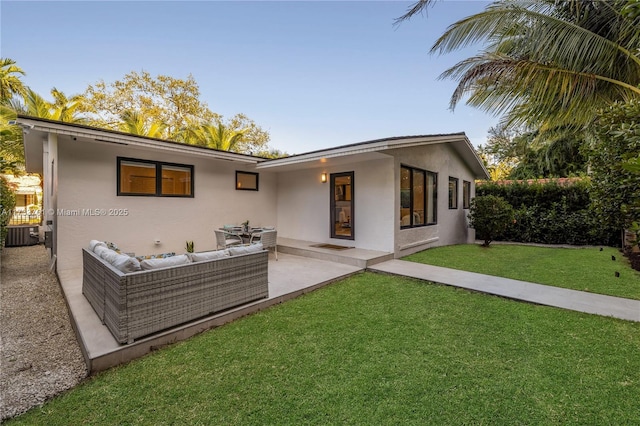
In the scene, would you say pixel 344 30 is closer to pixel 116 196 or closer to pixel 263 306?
pixel 116 196

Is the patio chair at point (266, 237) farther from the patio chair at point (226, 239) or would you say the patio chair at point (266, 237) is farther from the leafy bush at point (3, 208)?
the leafy bush at point (3, 208)

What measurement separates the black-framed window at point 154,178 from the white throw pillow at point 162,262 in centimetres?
471

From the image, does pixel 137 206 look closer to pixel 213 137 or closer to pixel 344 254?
pixel 344 254

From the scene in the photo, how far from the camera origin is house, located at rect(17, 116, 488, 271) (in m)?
6.32

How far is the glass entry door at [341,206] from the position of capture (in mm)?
8836

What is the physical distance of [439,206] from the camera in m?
10.4

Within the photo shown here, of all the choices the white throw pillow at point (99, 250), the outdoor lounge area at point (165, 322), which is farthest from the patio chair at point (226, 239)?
the white throw pillow at point (99, 250)

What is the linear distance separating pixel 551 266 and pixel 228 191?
9.35 metres

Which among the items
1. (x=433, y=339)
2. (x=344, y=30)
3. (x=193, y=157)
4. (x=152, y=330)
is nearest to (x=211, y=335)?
(x=152, y=330)

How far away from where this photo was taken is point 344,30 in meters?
10.3

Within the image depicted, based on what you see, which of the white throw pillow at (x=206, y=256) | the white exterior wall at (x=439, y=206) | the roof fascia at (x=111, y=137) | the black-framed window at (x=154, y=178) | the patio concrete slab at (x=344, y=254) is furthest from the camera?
the white exterior wall at (x=439, y=206)

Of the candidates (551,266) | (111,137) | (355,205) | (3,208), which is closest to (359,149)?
(355,205)

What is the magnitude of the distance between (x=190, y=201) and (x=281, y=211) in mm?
3502

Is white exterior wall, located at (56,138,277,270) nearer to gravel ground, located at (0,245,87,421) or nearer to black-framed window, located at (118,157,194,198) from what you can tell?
black-framed window, located at (118,157,194,198)
